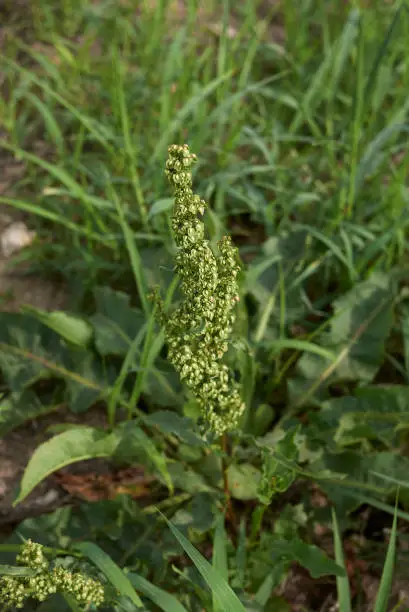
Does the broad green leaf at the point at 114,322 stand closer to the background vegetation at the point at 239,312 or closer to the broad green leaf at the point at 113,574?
the background vegetation at the point at 239,312

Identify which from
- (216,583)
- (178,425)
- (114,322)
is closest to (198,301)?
(178,425)

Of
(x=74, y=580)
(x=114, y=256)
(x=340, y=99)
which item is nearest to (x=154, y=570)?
(x=74, y=580)

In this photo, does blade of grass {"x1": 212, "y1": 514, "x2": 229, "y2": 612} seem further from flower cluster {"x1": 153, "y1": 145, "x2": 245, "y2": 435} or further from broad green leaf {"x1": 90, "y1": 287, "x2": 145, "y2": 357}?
broad green leaf {"x1": 90, "y1": 287, "x2": 145, "y2": 357}

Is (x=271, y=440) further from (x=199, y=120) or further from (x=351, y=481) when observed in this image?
(x=199, y=120)

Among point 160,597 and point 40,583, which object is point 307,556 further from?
point 40,583

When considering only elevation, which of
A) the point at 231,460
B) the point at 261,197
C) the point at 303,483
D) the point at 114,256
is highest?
the point at 261,197

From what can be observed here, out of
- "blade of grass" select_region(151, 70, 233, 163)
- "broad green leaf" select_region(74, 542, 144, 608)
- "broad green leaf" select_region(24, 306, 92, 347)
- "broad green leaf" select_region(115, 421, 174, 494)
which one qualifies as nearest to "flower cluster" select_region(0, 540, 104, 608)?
"broad green leaf" select_region(74, 542, 144, 608)
